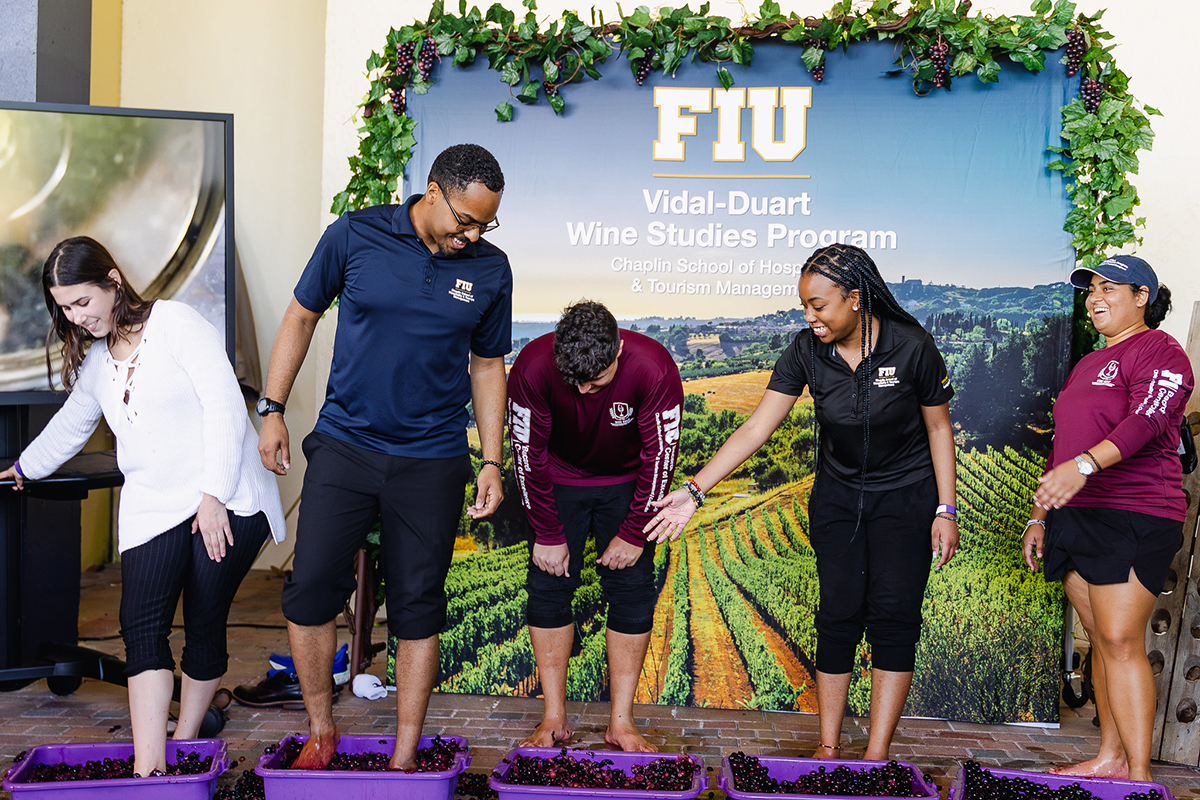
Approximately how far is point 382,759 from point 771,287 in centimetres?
211

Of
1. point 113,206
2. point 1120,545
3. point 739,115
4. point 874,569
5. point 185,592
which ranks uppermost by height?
point 739,115

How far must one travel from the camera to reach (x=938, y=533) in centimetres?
273

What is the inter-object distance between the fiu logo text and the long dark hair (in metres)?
1.94

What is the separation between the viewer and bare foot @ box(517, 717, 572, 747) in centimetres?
307

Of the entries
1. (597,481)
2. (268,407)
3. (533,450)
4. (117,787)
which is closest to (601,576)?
(597,481)

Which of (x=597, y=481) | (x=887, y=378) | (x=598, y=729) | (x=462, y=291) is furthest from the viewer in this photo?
(x=598, y=729)

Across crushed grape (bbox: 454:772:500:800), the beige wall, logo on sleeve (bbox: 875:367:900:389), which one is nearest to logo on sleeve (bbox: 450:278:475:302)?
logo on sleeve (bbox: 875:367:900:389)

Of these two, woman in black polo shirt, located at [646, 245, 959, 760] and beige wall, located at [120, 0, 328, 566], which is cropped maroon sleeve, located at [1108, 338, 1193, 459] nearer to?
woman in black polo shirt, located at [646, 245, 959, 760]

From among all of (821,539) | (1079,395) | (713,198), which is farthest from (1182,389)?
(713,198)

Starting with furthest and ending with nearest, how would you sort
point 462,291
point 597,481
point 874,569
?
1. point 597,481
2. point 874,569
3. point 462,291

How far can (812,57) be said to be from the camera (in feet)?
11.0

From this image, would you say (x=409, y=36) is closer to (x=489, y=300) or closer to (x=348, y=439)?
(x=489, y=300)

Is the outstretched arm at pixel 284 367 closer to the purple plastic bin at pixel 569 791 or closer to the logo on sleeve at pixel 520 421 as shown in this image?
the logo on sleeve at pixel 520 421

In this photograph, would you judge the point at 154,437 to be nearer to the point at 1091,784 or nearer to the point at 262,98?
the point at 1091,784
